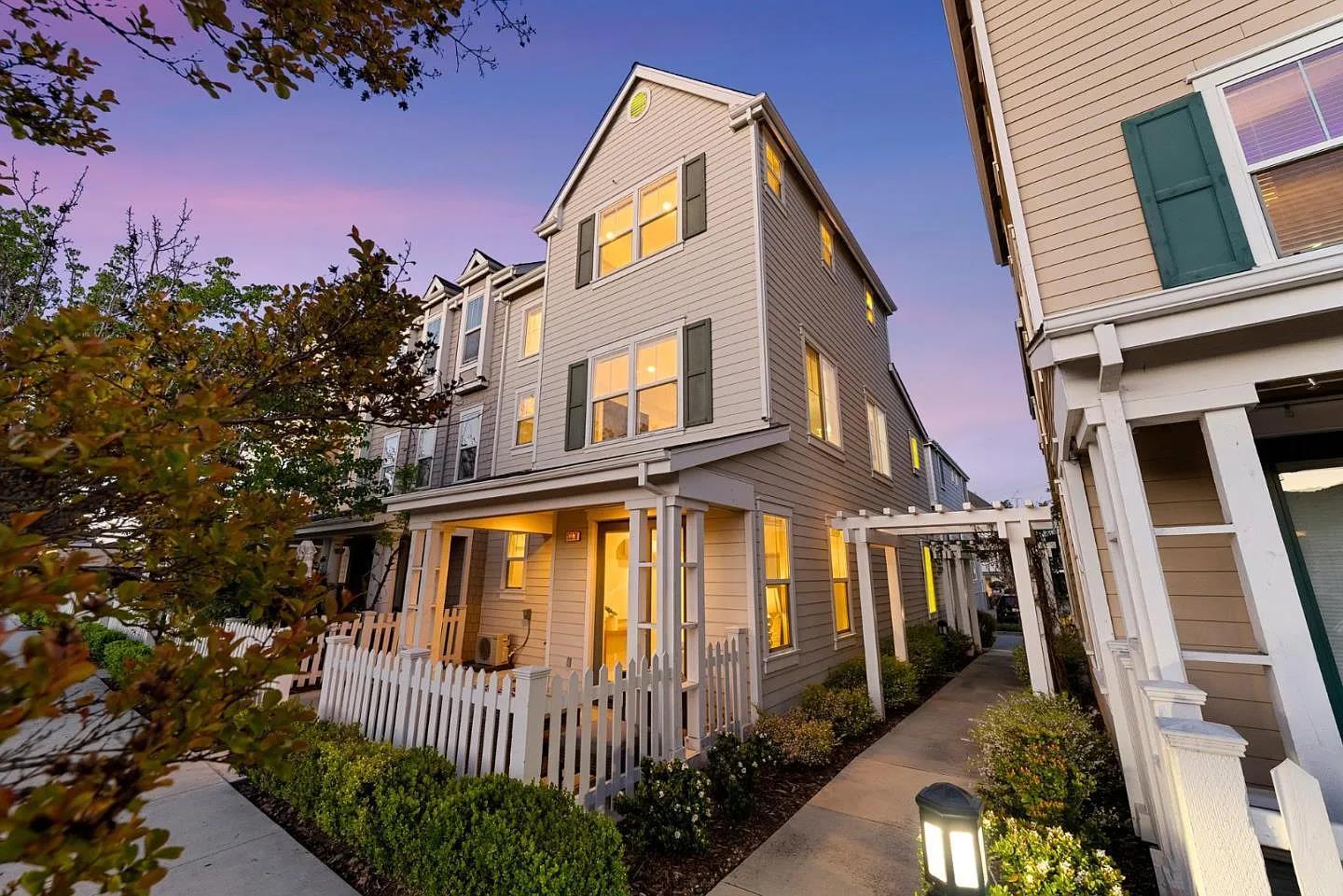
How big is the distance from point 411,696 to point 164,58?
4961 millimetres

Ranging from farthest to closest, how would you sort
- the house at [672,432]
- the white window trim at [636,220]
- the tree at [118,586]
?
1. the white window trim at [636,220]
2. the house at [672,432]
3. the tree at [118,586]

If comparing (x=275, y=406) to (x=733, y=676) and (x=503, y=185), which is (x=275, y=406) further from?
(x=503, y=185)

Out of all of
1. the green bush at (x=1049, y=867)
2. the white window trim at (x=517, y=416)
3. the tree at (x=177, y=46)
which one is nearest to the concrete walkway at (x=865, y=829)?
the green bush at (x=1049, y=867)

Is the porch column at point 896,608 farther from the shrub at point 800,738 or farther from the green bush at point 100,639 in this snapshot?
the green bush at point 100,639

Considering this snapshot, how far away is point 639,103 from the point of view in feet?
33.4

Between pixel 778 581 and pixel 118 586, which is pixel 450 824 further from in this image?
pixel 778 581

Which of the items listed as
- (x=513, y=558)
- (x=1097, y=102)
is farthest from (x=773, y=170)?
(x=513, y=558)

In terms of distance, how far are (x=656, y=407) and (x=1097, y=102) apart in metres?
5.97

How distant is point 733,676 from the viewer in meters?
6.24

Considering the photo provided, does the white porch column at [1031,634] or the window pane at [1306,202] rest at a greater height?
the window pane at [1306,202]

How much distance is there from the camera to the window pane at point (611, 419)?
881cm

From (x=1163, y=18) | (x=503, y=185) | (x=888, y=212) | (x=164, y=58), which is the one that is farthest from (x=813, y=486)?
(x=888, y=212)

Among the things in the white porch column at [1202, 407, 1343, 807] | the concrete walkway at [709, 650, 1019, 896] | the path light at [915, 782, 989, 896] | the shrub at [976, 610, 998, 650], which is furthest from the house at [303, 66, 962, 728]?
the shrub at [976, 610, 998, 650]

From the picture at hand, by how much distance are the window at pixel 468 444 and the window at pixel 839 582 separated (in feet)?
26.7
